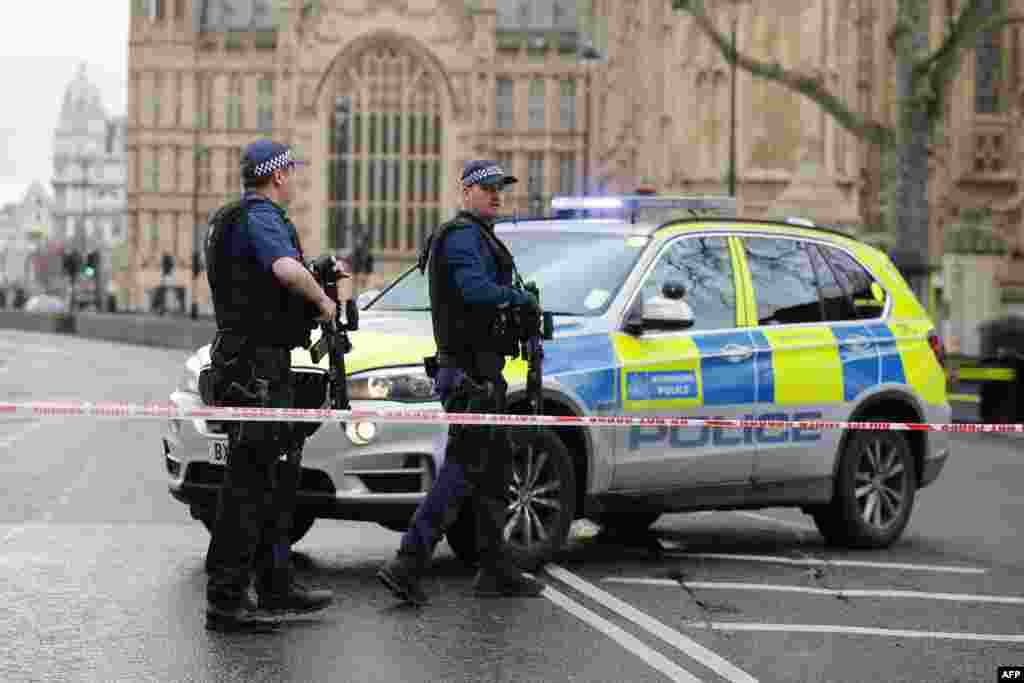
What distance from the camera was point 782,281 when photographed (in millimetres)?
10844

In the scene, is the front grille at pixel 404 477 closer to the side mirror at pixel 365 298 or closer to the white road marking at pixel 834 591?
the white road marking at pixel 834 591

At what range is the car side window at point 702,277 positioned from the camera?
404 inches

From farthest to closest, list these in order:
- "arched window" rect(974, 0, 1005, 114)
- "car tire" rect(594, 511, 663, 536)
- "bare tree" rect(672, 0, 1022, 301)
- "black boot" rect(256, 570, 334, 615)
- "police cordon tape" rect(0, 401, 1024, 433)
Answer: "arched window" rect(974, 0, 1005, 114) → "bare tree" rect(672, 0, 1022, 301) → "car tire" rect(594, 511, 663, 536) → "black boot" rect(256, 570, 334, 615) → "police cordon tape" rect(0, 401, 1024, 433)

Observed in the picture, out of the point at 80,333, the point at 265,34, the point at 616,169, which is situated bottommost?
the point at 80,333

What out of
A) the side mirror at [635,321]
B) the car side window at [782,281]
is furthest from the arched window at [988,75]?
the side mirror at [635,321]

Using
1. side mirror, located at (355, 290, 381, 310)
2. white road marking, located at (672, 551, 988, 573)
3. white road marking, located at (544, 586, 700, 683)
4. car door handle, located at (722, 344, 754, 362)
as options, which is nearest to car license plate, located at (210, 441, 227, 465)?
white road marking, located at (544, 586, 700, 683)

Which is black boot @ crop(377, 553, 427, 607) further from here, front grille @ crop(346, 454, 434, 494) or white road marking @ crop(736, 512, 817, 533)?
white road marking @ crop(736, 512, 817, 533)

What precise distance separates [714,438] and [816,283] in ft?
4.50

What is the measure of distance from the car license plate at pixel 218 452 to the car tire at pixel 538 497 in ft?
4.34

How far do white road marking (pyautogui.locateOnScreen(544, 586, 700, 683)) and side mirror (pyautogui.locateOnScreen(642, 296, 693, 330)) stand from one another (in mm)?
1429

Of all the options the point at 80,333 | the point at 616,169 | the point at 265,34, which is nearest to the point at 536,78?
the point at 265,34

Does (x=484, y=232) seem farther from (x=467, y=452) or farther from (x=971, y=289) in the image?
(x=971, y=289)

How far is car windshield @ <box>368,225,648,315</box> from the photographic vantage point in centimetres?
1005

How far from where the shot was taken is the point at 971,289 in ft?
126
